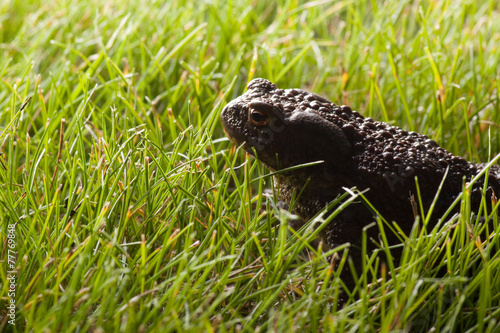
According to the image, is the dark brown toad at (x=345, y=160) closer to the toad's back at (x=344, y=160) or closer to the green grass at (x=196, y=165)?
the toad's back at (x=344, y=160)

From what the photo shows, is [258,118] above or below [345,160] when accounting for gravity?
above

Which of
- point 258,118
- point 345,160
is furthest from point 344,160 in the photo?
point 258,118

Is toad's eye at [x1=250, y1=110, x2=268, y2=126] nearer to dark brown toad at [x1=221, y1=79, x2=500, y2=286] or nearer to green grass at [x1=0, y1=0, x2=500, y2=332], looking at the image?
dark brown toad at [x1=221, y1=79, x2=500, y2=286]

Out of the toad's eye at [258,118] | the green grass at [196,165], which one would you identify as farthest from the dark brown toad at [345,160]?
the green grass at [196,165]

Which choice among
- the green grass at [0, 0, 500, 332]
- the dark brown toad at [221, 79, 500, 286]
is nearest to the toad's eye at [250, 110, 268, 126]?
the dark brown toad at [221, 79, 500, 286]

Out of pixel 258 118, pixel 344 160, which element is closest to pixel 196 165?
pixel 258 118

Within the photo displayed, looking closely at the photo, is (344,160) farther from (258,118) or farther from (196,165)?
(196,165)
